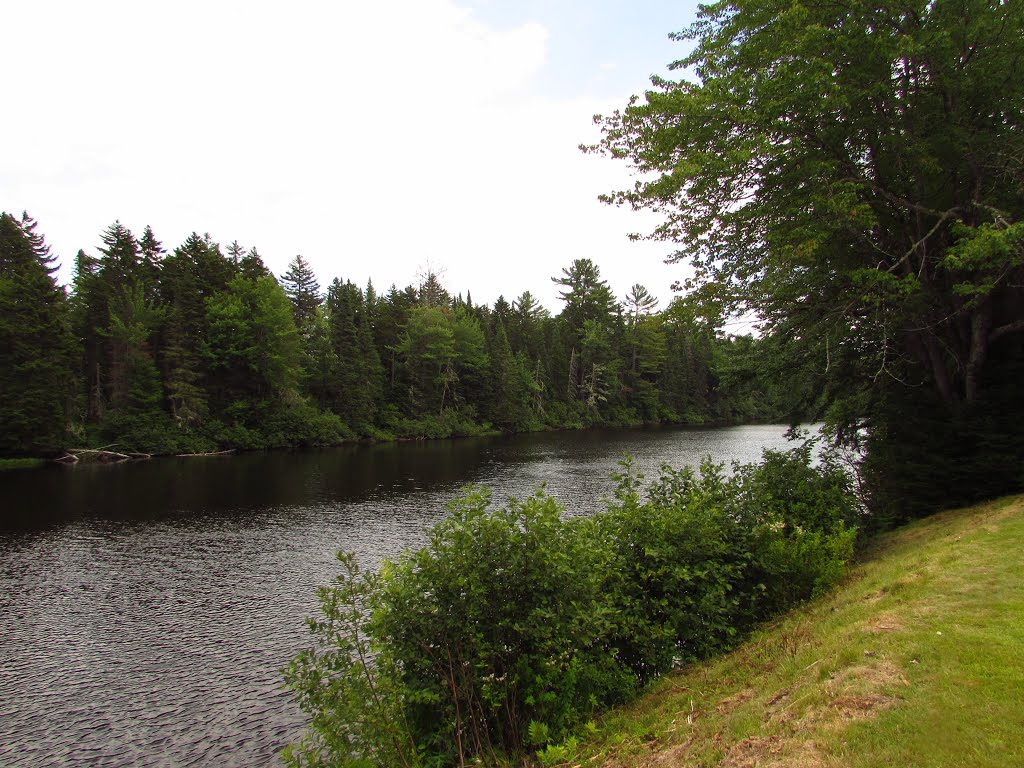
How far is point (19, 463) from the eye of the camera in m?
37.4

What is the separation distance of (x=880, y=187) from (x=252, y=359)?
169ft

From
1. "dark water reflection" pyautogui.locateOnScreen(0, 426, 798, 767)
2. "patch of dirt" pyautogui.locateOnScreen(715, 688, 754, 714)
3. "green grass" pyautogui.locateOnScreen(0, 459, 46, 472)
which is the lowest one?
"dark water reflection" pyautogui.locateOnScreen(0, 426, 798, 767)

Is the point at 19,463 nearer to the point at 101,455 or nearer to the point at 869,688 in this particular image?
the point at 101,455

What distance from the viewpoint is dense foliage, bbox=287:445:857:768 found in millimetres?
5895

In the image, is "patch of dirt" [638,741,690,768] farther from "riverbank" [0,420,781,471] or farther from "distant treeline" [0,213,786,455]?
"riverbank" [0,420,781,471]

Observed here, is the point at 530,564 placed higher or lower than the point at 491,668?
higher

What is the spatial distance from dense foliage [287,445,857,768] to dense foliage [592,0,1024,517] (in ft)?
21.8

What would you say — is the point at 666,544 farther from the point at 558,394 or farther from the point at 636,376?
the point at 636,376

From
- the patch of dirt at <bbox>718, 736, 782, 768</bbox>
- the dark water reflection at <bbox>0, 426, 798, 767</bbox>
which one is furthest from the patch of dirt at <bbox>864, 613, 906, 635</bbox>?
the dark water reflection at <bbox>0, 426, 798, 767</bbox>

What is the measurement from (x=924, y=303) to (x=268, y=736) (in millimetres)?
14479

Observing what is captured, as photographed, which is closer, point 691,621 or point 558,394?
point 691,621

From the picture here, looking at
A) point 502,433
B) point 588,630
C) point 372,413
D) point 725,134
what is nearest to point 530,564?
point 588,630

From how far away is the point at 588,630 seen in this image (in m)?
6.48

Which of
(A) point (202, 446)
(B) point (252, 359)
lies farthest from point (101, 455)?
(B) point (252, 359)
